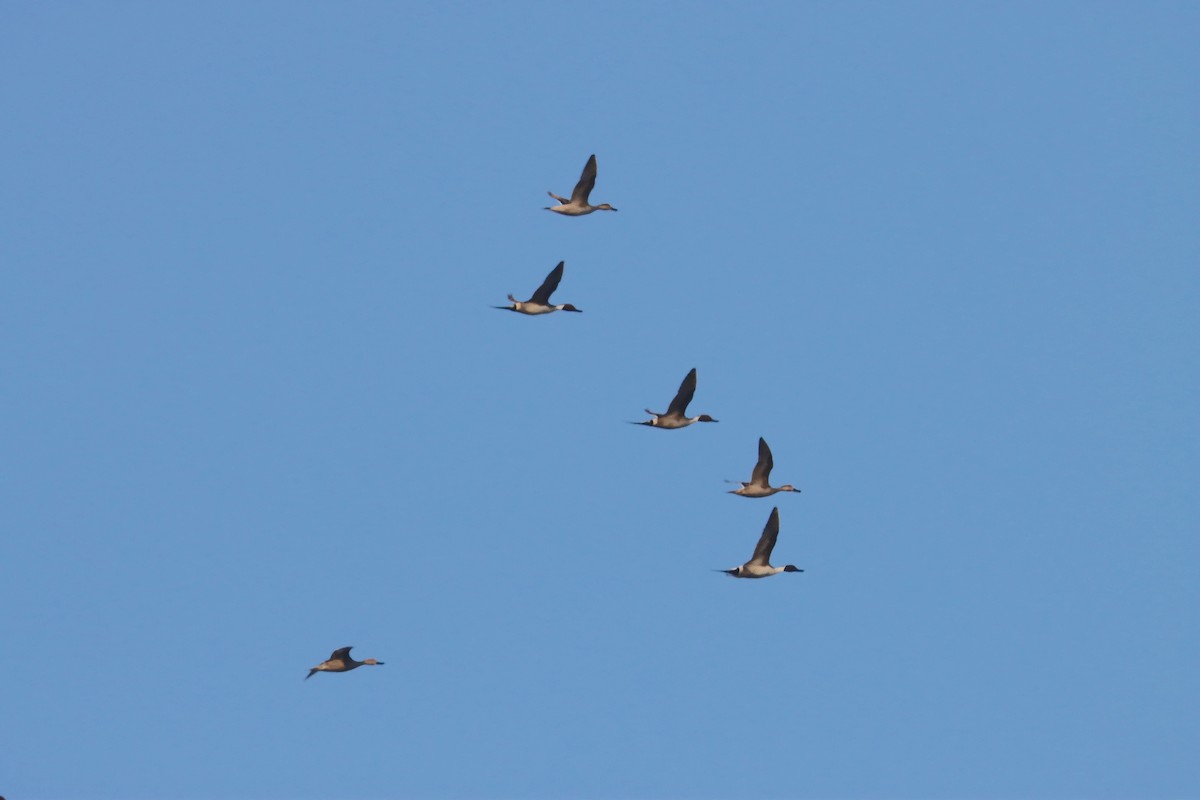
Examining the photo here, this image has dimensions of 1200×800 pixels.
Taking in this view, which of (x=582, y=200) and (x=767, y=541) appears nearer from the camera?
(x=767, y=541)

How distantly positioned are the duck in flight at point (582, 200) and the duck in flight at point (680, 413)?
6137mm

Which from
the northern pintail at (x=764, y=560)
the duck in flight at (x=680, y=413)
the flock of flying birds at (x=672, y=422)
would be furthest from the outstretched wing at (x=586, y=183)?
the northern pintail at (x=764, y=560)

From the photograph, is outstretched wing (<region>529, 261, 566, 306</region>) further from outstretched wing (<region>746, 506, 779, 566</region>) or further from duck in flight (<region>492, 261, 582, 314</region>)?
outstretched wing (<region>746, 506, 779, 566</region>)

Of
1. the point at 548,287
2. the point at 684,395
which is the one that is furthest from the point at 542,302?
the point at 684,395

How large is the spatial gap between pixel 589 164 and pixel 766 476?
10176 millimetres

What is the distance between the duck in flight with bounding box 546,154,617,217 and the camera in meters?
49.3

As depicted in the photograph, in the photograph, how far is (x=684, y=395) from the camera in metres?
47.3

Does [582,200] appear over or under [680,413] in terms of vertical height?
over

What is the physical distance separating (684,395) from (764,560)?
16.2 feet

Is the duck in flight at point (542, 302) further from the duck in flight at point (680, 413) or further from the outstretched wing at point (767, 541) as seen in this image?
the outstretched wing at point (767, 541)

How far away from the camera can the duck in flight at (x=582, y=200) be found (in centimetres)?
4934

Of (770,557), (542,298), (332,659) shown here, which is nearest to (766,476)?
(770,557)

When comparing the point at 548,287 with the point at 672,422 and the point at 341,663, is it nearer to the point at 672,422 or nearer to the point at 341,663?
the point at 672,422

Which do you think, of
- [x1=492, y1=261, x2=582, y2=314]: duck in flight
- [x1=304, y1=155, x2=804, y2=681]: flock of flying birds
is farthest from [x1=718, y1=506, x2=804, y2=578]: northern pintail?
[x1=492, y1=261, x2=582, y2=314]: duck in flight
